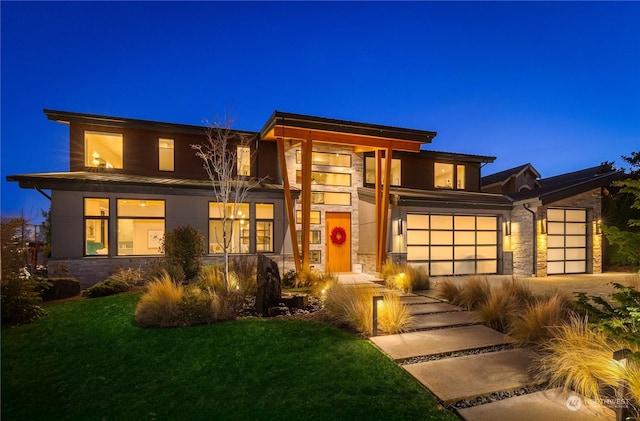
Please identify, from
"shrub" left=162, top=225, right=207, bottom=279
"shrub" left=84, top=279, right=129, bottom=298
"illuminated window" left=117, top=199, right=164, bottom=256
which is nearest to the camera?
"shrub" left=84, top=279, right=129, bottom=298

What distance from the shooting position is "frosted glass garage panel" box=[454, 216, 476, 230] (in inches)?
587

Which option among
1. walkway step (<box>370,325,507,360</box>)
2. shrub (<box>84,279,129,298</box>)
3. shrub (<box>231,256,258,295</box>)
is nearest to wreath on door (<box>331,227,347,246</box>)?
shrub (<box>231,256,258,295</box>)

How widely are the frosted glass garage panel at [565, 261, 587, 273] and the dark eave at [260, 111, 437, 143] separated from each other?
9195mm

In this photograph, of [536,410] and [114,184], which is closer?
[536,410]

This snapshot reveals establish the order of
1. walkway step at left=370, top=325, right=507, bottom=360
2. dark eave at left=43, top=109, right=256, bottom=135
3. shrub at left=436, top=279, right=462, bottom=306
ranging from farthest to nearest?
dark eave at left=43, top=109, right=256, bottom=135
shrub at left=436, top=279, right=462, bottom=306
walkway step at left=370, top=325, right=507, bottom=360

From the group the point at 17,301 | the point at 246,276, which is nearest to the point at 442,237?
the point at 246,276

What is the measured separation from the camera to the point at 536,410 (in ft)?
11.5

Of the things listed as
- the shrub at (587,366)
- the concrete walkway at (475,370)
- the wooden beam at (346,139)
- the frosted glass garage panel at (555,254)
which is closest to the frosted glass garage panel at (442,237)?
the wooden beam at (346,139)

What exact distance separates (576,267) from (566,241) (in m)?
1.41

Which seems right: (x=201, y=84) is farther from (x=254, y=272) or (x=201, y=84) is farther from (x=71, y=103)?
(x=254, y=272)

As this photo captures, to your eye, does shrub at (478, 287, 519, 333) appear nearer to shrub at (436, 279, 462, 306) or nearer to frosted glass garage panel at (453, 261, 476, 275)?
shrub at (436, 279, 462, 306)

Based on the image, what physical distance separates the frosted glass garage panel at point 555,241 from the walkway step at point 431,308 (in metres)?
10.0

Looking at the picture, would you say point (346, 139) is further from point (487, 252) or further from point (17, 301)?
point (17, 301)

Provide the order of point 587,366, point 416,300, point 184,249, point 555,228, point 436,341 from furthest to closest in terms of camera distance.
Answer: point 555,228 → point 184,249 → point 416,300 → point 436,341 → point 587,366
